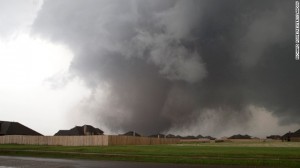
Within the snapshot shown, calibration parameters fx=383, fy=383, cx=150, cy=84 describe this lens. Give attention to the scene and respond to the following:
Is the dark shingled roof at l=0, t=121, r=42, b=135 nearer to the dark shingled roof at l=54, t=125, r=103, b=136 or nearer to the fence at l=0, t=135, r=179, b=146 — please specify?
the dark shingled roof at l=54, t=125, r=103, b=136

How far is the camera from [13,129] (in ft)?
325

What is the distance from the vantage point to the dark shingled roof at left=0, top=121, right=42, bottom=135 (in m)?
97.0

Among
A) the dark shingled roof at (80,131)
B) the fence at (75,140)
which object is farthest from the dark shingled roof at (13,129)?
the fence at (75,140)

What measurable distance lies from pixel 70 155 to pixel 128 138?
3943cm

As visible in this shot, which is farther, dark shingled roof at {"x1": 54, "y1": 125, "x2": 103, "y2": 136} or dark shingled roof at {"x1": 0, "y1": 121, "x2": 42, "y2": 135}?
dark shingled roof at {"x1": 54, "y1": 125, "x2": 103, "y2": 136}

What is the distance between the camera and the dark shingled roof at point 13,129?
9701cm

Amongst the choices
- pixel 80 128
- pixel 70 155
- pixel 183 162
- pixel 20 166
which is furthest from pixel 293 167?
pixel 80 128

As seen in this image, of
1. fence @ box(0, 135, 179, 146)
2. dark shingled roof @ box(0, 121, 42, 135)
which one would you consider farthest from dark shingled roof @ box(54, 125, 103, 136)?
fence @ box(0, 135, 179, 146)

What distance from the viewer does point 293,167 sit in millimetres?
22906

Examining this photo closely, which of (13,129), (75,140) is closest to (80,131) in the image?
(13,129)

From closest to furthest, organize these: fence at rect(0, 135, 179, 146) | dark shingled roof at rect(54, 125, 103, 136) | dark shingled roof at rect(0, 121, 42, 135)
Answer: fence at rect(0, 135, 179, 146) → dark shingled roof at rect(0, 121, 42, 135) → dark shingled roof at rect(54, 125, 103, 136)

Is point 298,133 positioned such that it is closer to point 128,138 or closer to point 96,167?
point 128,138

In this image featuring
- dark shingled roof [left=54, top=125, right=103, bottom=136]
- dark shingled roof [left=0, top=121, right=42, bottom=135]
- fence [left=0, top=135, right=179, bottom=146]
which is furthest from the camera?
dark shingled roof [left=54, top=125, right=103, bottom=136]

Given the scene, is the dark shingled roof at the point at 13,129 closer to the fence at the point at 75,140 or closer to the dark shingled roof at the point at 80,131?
the dark shingled roof at the point at 80,131
